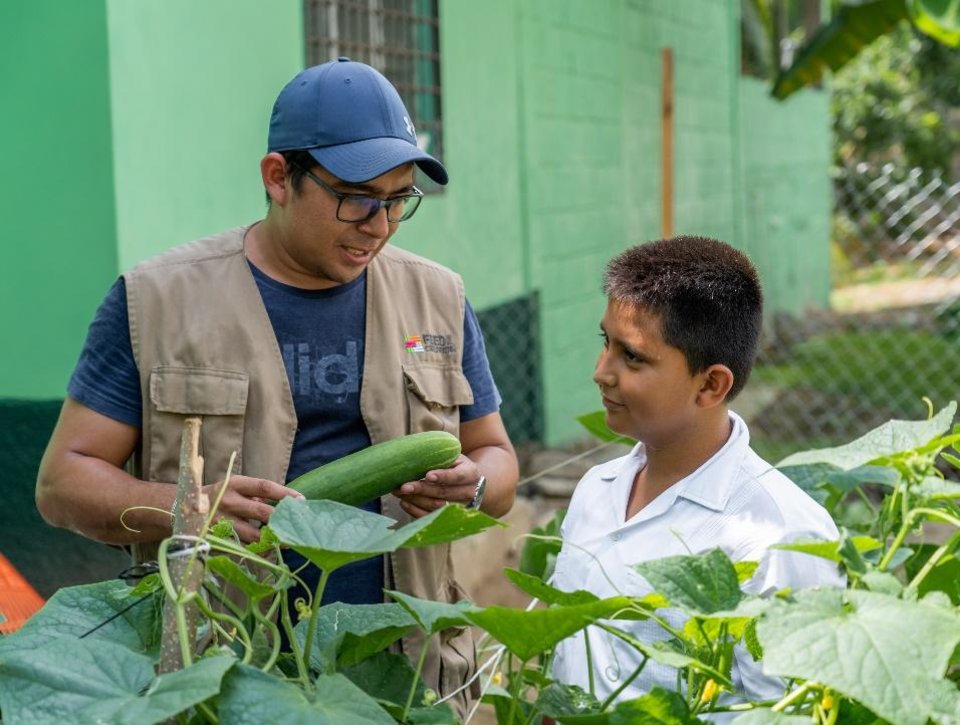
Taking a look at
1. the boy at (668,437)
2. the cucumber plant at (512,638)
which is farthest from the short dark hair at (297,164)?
the cucumber plant at (512,638)

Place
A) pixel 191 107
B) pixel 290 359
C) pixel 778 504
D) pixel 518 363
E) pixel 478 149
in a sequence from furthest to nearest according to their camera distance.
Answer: pixel 518 363 → pixel 478 149 → pixel 191 107 → pixel 290 359 → pixel 778 504

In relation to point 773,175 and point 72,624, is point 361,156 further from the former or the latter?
point 773,175

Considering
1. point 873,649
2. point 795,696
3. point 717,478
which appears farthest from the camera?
point 717,478

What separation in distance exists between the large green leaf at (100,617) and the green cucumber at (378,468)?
0.87 metres

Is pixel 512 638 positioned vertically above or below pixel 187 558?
below

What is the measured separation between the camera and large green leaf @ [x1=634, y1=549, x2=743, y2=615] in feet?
5.42

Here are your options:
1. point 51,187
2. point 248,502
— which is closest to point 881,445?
point 248,502

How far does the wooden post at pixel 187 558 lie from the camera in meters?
1.60

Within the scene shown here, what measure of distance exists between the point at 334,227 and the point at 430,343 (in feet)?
1.37

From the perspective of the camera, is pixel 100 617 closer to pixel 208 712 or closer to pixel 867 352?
pixel 208 712

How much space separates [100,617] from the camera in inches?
69.7

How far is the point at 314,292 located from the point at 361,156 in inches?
13.6

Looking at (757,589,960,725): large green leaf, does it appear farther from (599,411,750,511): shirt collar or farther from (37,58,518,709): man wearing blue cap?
(37,58,518,709): man wearing blue cap

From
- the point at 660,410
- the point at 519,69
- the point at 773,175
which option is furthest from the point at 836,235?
the point at 660,410
